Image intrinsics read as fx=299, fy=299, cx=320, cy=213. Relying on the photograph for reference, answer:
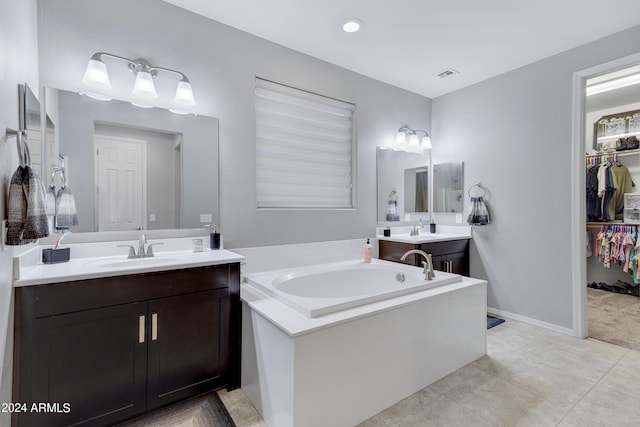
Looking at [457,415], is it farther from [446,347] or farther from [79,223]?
[79,223]

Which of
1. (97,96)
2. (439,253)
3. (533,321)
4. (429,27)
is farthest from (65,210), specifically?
(533,321)

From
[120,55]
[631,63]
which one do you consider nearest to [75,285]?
[120,55]

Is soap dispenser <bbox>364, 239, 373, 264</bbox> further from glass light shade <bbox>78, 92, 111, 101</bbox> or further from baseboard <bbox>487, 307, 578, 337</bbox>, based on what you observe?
glass light shade <bbox>78, 92, 111, 101</bbox>

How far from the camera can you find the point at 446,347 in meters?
2.04

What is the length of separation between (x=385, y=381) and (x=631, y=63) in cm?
311

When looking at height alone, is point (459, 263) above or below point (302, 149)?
below

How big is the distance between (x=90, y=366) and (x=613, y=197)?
19.1 feet

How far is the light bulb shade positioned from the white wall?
78cm

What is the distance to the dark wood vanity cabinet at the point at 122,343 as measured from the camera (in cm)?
138

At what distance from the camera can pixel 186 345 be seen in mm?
1754

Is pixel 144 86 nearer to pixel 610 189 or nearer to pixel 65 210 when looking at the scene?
pixel 65 210

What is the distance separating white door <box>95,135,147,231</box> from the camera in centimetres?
193

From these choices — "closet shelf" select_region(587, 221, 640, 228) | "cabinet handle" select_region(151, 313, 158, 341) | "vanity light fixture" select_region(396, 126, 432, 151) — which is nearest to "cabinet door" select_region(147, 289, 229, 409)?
"cabinet handle" select_region(151, 313, 158, 341)

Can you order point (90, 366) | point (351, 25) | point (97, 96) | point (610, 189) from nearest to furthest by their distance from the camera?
point (90, 366)
point (97, 96)
point (351, 25)
point (610, 189)
